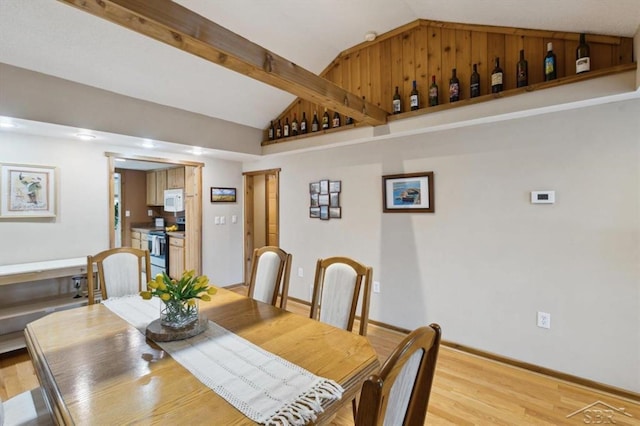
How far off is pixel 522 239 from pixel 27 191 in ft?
15.2

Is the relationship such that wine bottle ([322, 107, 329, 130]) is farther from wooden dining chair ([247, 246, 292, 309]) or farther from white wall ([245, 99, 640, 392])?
wooden dining chair ([247, 246, 292, 309])

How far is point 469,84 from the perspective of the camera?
269 cm

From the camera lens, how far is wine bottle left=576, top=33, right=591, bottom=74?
2.10 metres

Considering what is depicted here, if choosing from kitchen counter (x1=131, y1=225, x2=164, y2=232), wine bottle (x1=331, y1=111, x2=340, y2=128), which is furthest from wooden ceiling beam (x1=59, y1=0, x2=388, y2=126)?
kitchen counter (x1=131, y1=225, x2=164, y2=232)

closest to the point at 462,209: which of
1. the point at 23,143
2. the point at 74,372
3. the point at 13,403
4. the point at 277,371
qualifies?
the point at 277,371

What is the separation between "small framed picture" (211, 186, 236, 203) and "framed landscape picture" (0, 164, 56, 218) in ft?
6.04

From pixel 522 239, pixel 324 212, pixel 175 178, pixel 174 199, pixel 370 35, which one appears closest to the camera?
pixel 522 239

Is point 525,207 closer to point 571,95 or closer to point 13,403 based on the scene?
point 571,95

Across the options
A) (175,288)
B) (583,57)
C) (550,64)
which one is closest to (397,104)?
(550,64)

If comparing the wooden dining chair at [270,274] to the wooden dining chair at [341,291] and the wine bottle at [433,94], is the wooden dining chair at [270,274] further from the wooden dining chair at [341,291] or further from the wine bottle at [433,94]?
the wine bottle at [433,94]

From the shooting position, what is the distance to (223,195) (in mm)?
4680

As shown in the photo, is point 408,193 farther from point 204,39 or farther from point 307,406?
point 307,406

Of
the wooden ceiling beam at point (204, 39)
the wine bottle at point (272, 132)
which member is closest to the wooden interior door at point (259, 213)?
the wine bottle at point (272, 132)

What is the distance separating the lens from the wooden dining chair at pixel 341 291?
181 cm
